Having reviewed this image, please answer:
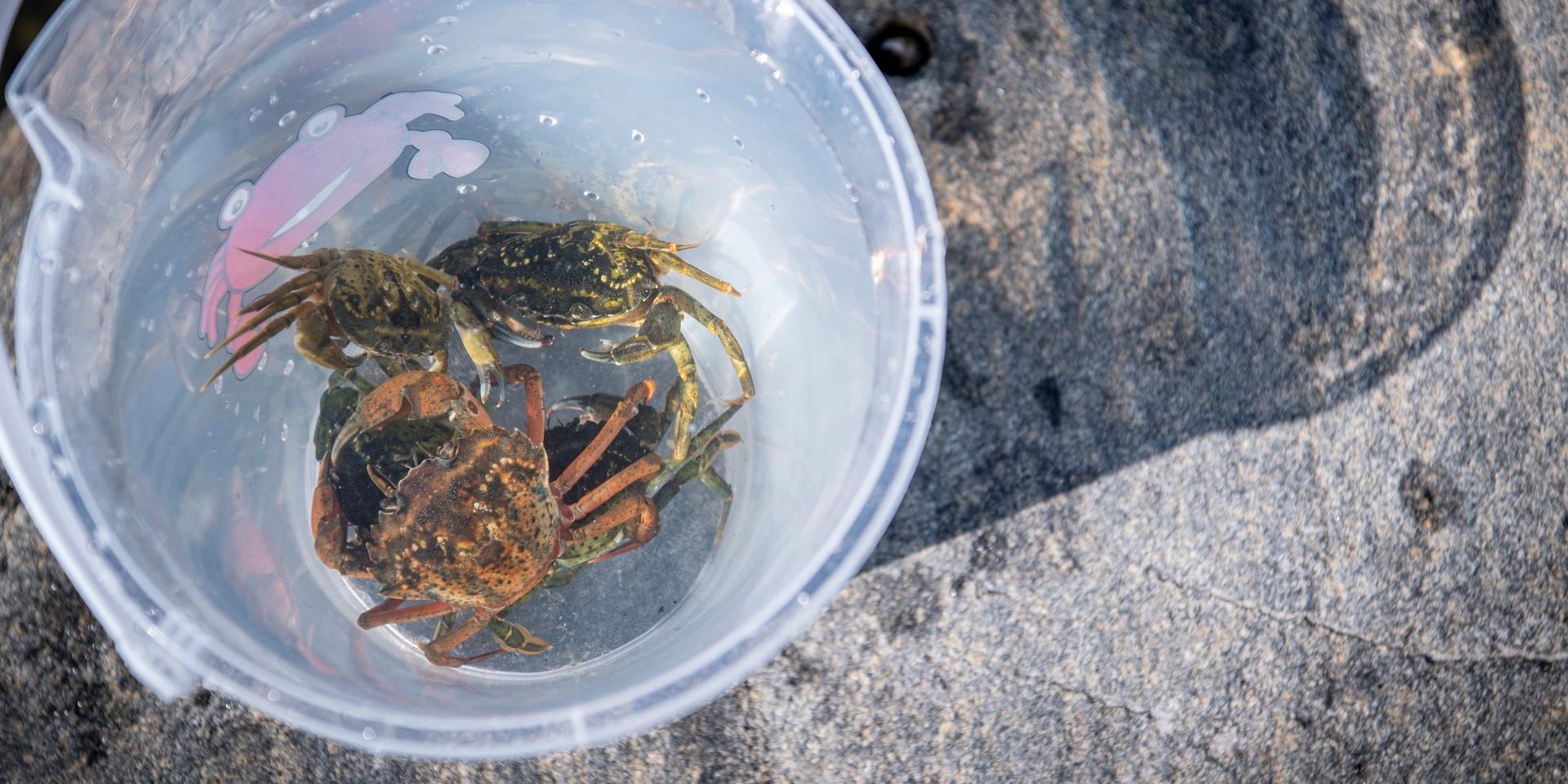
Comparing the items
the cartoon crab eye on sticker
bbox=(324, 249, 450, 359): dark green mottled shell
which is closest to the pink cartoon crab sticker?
the cartoon crab eye on sticker


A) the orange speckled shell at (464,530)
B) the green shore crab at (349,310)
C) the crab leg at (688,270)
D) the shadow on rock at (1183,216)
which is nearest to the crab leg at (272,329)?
the green shore crab at (349,310)

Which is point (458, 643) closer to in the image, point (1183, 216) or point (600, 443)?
point (600, 443)

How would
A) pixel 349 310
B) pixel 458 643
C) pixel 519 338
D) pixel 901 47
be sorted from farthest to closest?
1. pixel 901 47
2. pixel 519 338
3. pixel 458 643
4. pixel 349 310

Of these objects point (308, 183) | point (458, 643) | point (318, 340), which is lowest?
point (458, 643)

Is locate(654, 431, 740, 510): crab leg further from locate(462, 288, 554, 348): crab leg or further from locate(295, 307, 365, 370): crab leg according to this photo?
locate(295, 307, 365, 370): crab leg

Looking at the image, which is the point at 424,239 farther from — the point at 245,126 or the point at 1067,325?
the point at 1067,325

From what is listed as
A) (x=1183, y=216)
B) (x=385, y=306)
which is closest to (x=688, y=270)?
(x=385, y=306)

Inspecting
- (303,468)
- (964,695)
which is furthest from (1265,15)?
(303,468)

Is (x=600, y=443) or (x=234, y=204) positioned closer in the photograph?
(x=234, y=204)
